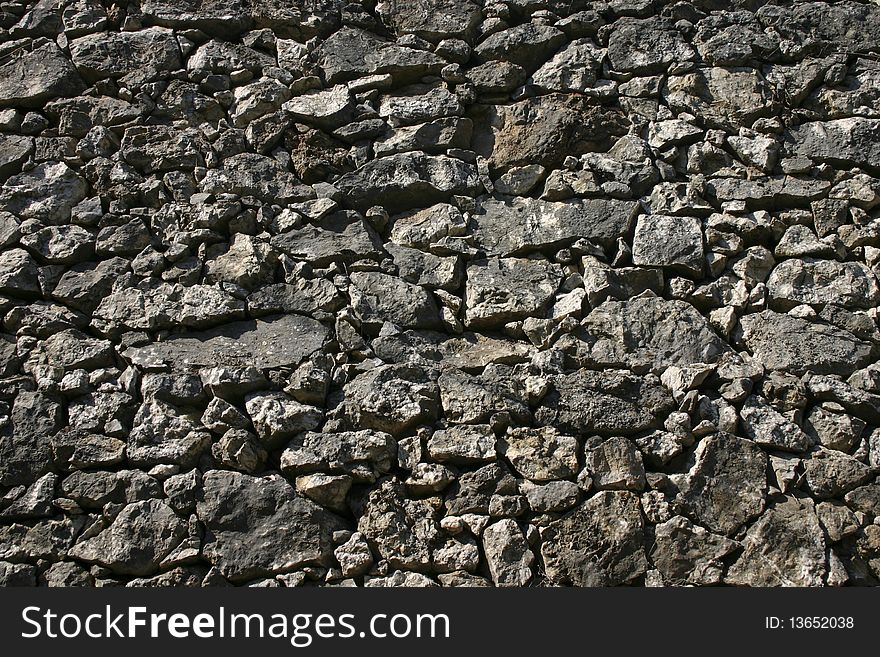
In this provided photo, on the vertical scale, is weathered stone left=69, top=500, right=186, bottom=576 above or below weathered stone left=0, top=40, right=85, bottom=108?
below

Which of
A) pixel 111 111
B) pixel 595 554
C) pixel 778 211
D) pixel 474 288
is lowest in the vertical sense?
pixel 595 554

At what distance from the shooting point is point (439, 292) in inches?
130

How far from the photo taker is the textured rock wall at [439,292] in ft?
9.38

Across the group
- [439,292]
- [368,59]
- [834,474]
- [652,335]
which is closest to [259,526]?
[439,292]

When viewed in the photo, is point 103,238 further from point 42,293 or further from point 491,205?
point 491,205

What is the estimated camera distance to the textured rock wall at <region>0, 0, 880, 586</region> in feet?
9.38

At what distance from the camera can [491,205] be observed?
348cm

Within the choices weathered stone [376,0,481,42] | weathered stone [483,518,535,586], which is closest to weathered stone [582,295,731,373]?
weathered stone [483,518,535,586]

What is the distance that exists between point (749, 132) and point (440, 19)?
1.43 meters

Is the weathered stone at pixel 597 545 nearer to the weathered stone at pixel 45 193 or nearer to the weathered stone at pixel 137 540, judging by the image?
the weathered stone at pixel 137 540

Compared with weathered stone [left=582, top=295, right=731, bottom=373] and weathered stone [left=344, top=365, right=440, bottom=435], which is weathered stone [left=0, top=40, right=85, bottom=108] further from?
weathered stone [left=582, top=295, right=731, bottom=373]

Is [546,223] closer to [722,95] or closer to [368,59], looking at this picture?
[722,95]

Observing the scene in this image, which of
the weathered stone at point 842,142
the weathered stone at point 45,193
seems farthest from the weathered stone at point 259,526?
the weathered stone at point 842,142

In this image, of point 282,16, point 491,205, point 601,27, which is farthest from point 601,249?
point 282,16
